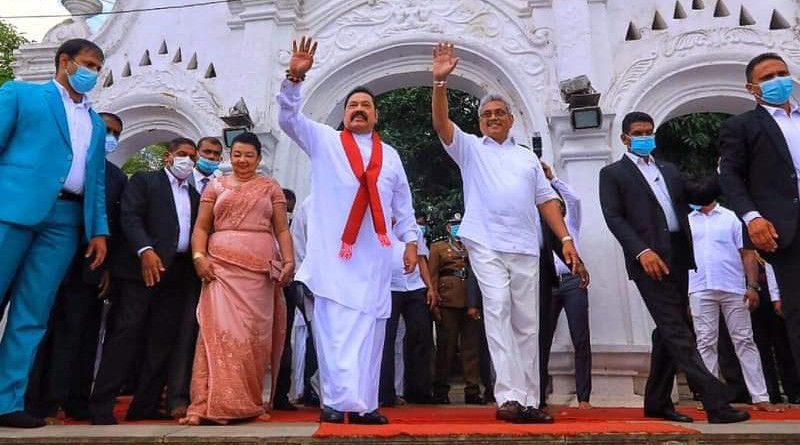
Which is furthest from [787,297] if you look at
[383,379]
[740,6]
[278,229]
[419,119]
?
[419,119]

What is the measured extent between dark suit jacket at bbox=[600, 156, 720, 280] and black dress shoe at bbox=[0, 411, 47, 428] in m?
3.00

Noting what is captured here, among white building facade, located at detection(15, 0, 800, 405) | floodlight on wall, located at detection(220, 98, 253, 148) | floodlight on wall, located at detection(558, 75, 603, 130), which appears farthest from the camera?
floodlight on wall, located at detection(220, 98, 253, 148)

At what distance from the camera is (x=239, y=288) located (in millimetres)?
3430

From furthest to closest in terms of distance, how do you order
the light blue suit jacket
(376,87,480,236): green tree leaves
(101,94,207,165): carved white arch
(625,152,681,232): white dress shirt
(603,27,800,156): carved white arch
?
(376,87,480,236): green tree leaves
(101,94,207,165): carved white arch
(603,27,800,156): carved white arch
(625,152,681,232): white dress shirt
the light blue suit jacket

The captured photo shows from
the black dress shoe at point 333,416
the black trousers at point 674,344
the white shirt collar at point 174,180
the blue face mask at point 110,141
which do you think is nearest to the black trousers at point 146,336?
the white shirt collar at point 174,180

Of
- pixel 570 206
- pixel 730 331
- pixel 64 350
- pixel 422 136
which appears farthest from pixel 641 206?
pixel 422 136

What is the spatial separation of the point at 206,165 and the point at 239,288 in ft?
3.98

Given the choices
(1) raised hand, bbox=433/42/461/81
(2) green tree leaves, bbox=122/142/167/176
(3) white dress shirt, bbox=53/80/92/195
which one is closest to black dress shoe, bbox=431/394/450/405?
(1) raised hand, bbox=433/42/461/81

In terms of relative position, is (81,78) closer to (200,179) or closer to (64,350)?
(200,179)

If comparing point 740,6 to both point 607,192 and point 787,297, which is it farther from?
point 787,297

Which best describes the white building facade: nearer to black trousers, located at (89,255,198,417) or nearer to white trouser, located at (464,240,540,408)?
white trouser, located at (464,240,540,408)

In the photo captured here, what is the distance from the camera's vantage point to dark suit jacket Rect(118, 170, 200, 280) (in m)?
3.56

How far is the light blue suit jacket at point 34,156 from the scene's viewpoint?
10.0 feet

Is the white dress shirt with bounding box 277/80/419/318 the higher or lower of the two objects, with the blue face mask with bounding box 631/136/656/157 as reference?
lower
